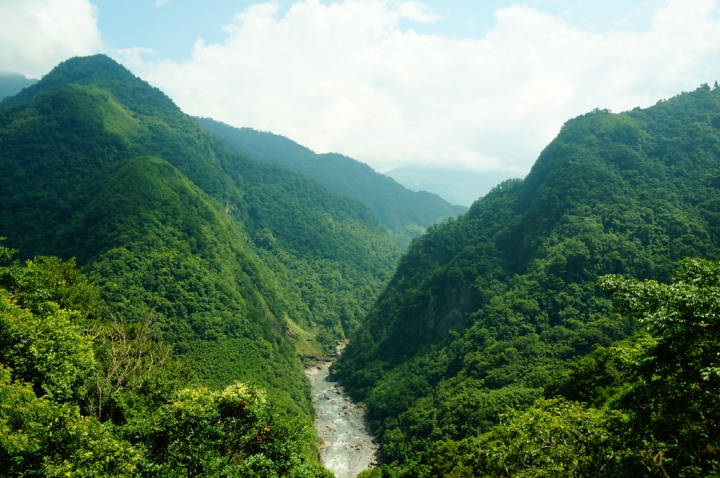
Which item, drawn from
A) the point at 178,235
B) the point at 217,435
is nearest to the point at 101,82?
the point at 178,235

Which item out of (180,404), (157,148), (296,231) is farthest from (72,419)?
(296,231)

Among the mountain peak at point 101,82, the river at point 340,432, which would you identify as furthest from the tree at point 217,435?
the mountain peak at point 101,82

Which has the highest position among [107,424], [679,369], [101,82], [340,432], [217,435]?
[101,82]

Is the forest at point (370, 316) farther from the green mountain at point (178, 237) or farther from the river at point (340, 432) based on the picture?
the river at point (340, 432)

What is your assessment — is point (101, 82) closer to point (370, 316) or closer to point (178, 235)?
point (178, 235)

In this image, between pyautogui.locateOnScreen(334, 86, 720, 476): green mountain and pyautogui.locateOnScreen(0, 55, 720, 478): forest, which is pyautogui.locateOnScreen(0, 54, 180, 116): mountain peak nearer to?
pyautogui.locateOnScreen(0, 55, 720, 478): forest

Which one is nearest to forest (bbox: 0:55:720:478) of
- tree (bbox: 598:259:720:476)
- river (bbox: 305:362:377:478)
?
tree (bbox: 598:259:720:476)

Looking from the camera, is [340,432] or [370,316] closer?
[340,432]
